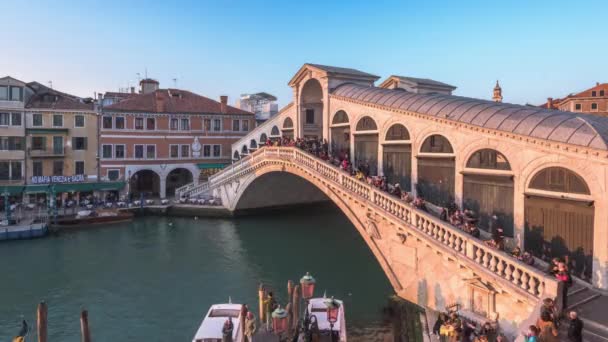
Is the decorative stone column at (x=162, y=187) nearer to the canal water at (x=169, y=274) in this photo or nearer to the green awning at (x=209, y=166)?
the green awning at (x=209, y=166)

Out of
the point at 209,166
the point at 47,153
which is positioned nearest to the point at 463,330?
the point at 209,166

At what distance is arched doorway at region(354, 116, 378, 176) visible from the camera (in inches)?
785

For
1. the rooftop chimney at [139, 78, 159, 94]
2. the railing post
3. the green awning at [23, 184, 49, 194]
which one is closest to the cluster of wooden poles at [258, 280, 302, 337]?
the railing post

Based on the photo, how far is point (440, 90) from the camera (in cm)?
2870

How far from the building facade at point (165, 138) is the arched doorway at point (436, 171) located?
2474cm

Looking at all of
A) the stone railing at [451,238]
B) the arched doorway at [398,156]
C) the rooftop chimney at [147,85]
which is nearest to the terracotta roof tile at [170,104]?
the rooftop chimney at [147,85]

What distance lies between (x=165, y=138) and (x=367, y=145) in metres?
21.4

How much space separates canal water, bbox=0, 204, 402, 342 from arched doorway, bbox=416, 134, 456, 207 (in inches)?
165

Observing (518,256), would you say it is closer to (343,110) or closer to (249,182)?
(343,110)

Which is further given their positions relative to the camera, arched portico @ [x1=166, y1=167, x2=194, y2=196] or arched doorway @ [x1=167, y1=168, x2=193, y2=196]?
arched doorway @ [x1=167, y1=168, x2=193, y2=196]

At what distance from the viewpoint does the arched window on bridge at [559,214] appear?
434 inches

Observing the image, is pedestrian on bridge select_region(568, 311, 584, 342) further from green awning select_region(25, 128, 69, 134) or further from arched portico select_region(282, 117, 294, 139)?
green awning select_region(25, 128, 69, 134)

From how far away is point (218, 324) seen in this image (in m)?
12.5

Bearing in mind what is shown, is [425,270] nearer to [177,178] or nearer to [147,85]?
[177,178]
